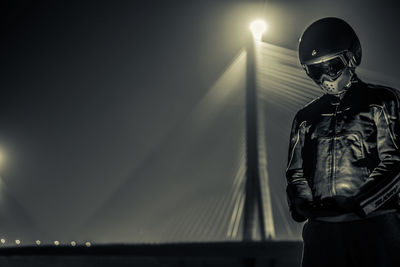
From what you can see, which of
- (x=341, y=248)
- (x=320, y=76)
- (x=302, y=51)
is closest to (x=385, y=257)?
(x=341, y=248)

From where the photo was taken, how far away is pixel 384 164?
1712 mm

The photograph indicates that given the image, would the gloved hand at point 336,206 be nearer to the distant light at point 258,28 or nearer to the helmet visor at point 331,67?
the helmet visor at point 331,67

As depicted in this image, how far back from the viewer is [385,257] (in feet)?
5.63

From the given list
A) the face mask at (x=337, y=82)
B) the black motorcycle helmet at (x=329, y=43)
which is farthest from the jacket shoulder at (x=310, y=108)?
the black motorcycle helmet at (x=329, y=43)

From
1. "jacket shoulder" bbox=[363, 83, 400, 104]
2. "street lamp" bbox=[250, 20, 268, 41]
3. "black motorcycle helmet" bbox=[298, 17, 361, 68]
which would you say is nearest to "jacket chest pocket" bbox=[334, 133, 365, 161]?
"jacket shoulder" bbox=[363, 83, 400, 104]

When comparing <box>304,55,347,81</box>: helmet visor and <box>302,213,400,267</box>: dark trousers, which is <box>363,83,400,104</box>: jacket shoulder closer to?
<box>304,55,347,81</box>: helmet visor

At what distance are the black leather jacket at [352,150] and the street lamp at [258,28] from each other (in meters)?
2.19

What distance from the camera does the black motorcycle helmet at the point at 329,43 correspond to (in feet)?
5.99

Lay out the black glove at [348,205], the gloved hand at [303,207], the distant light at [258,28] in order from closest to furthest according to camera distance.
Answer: the black glove at [348,205], the gloved hand at [303,207], the distant light at [258,28]

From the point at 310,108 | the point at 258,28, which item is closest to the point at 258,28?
the point at 258,28

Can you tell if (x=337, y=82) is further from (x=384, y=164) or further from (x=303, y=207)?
(x=303, y=207)

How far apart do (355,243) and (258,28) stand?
2.71 meters

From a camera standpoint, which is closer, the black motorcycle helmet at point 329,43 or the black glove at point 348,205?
the black glove at point 348,205

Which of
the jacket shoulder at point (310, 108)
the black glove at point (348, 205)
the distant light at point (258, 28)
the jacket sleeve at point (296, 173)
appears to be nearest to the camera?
the black glove at point (348, 205)
